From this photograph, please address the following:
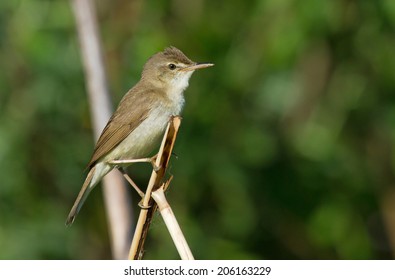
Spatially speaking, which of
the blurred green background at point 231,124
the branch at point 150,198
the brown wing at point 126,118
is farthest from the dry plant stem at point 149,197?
the blurred green background at point 231,124

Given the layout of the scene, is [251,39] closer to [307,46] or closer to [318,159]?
[307,46]

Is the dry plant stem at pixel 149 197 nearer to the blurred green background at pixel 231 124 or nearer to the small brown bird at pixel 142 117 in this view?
the small brown bird at pixel 142 117

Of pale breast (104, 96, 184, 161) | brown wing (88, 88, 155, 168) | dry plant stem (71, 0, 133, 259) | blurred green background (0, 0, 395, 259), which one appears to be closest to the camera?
dry plant stem (71, 0, 133, 259)

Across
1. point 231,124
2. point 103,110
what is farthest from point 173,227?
point 231,124

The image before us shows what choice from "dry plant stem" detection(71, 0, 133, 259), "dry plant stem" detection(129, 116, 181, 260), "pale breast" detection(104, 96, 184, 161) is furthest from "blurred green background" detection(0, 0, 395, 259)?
"dry plant stem" detection(129, 116, 181, 260)

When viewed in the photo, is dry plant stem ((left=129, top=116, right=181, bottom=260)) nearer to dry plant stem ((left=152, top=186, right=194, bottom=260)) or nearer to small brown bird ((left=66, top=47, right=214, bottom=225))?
dry plant stem ((left=152, top=186, right=194, bottom=260))

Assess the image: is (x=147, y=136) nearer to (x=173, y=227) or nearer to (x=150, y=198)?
(x=150, y=198)
